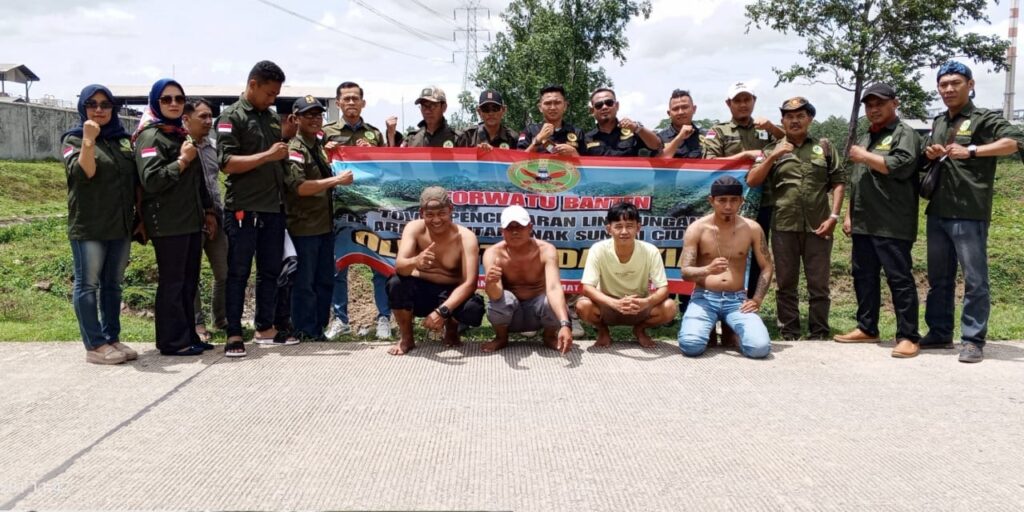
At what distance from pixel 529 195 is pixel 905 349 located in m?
3.04

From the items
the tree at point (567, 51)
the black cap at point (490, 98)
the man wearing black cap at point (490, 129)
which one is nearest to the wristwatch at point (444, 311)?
the man wearing black cap at point (490, 129)

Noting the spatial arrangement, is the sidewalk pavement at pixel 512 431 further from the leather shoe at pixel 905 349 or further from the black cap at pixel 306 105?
the black cap at pixel 306 105

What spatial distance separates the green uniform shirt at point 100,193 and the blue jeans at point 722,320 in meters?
3.90

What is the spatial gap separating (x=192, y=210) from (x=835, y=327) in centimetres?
569

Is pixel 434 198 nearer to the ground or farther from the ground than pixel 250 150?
nearer to the ground

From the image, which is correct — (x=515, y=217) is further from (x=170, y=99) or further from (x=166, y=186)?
(x=170, y=99)

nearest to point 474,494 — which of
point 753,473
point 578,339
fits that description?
point 753,473

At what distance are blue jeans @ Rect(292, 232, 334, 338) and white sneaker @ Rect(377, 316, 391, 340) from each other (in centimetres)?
44

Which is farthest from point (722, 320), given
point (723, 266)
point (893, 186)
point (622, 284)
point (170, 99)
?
point (170, 99)

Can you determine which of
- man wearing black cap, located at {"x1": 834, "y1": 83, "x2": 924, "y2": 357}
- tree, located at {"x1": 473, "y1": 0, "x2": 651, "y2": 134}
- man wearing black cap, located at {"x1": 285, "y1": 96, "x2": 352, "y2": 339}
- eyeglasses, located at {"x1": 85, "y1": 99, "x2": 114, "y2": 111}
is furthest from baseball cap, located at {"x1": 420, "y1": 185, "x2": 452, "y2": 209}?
tree, located at {"x1": 473, "y1": 0, "x2": 651, "y2": 134}

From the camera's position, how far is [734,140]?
6203 mm

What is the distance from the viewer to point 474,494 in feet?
9.37

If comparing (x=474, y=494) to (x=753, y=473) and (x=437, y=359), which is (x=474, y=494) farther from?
(x=437, y=359)

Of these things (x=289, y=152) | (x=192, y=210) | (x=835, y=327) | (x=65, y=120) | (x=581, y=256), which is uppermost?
(x=65, y=120)
